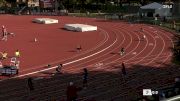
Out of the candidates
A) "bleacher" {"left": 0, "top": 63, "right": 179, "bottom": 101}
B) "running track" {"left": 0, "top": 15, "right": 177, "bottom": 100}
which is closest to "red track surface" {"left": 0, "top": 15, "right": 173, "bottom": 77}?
"running track" {"left": 0, "top": 15, "right": 177, "bottom": 100}

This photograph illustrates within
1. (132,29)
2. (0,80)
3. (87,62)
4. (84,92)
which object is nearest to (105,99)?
(84,92)

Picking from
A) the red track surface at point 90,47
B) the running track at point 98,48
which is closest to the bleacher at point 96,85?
the running track at point 98,48

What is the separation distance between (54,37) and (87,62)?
44.5 ft

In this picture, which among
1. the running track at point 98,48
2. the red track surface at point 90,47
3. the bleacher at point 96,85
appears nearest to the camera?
the bleacher at point 96,85

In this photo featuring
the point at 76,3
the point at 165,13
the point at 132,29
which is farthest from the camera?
the point at 76,3

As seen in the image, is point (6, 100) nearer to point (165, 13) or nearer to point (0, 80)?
point (0, 80)

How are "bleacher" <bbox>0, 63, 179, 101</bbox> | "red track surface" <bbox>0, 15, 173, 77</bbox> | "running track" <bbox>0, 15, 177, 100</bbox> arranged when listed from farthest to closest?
"red track surface" <bbox>0, 15, 173, 77</bbox> → "running track" <bbox>0, 15, 177, 100</bbox> → "bleacher" <bbox>0, 63, 179, 101</bbox>

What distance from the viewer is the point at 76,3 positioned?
76375mm

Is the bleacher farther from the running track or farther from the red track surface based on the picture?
the red track surface

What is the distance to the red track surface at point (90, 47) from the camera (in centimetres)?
2809

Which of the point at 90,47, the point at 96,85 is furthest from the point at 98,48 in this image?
the point at 96,85

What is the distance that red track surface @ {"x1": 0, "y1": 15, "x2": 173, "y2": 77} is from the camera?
28.1 m

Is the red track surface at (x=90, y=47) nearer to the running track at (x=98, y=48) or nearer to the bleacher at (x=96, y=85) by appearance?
the running track at (x=98, y=48)

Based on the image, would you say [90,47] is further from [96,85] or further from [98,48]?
[96,85]
